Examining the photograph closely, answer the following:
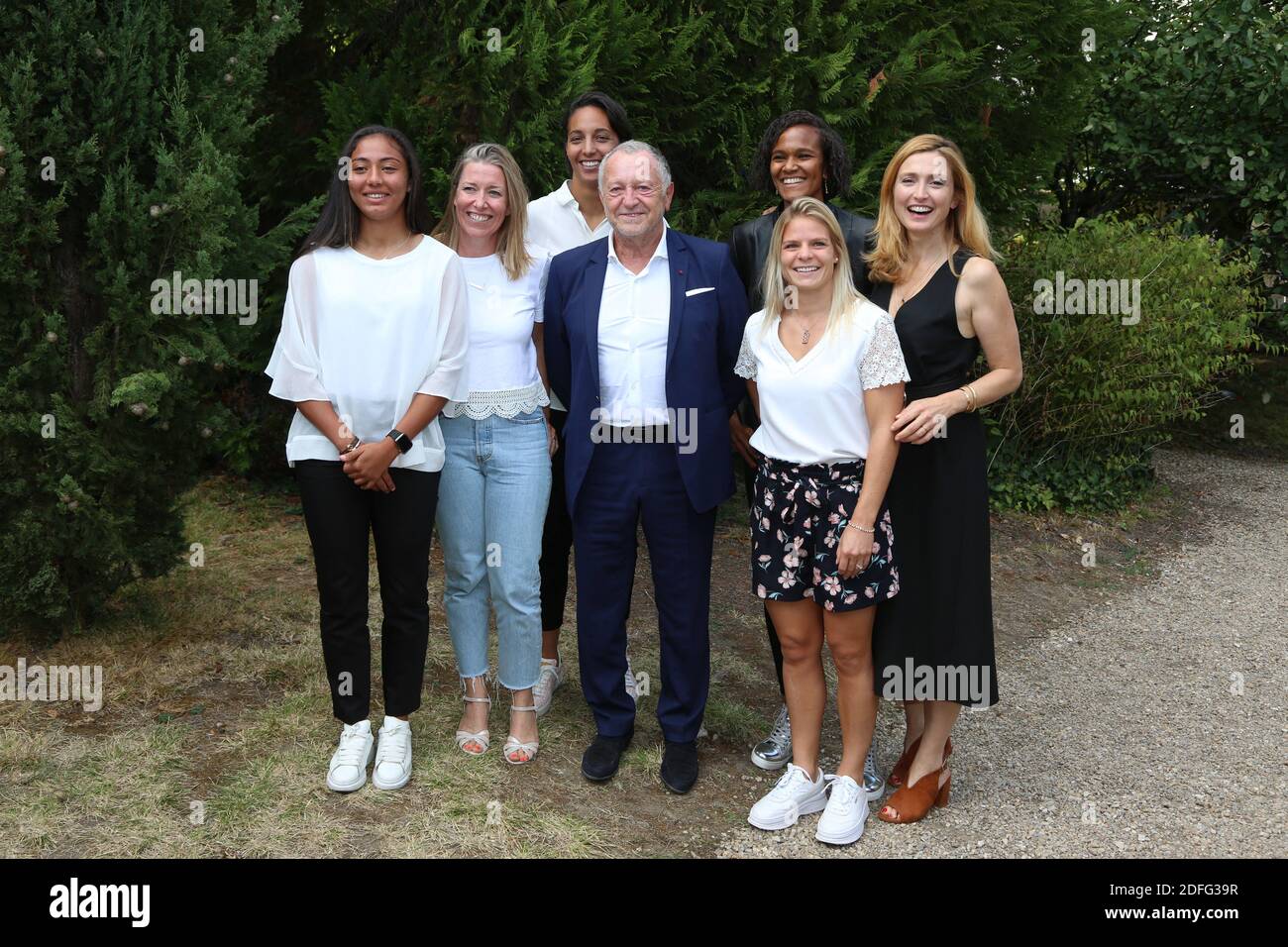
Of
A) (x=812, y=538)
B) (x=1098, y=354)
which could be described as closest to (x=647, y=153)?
(x=812, y=538)

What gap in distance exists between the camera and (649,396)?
389 centimetres

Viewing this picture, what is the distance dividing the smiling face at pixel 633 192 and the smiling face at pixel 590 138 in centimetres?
59

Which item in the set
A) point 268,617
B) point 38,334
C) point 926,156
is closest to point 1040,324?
point 926,156

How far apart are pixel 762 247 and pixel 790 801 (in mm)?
1934

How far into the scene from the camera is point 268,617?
566 centimetres

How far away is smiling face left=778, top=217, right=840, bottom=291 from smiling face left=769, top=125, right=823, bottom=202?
46 centimetres

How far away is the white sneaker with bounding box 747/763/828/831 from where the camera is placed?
12.6ft

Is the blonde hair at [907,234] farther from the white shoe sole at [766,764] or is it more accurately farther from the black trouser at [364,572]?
the white shoe sole at [766,764]

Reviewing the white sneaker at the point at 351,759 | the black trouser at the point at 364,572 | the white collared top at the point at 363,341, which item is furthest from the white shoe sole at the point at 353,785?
the white collared top at the point at 363,341

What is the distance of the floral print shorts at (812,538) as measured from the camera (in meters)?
3.65

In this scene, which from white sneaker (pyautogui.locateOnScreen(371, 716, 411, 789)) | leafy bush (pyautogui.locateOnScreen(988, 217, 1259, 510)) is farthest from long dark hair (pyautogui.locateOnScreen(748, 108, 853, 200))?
leafy bush (pyautogui.locateOnScreen(988, 217, 1259, 510))

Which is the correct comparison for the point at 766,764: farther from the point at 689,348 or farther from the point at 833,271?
the point at 833,271

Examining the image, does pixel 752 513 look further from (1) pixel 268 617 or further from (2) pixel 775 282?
(1) pixel 268 617

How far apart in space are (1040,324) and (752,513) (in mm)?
5164
